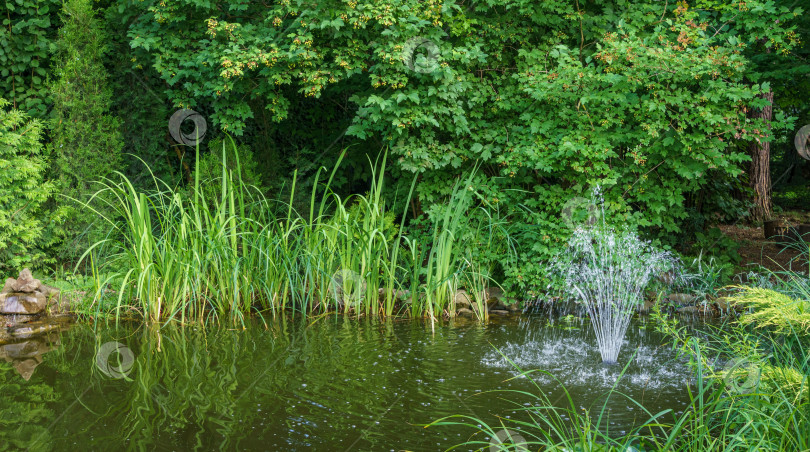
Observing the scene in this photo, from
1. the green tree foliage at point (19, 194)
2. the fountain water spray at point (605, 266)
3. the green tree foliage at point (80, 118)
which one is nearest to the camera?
the fountain water spray at point (605, 266)

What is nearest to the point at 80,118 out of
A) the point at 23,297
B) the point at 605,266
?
the point at 23,297

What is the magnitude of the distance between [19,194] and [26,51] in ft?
6.79

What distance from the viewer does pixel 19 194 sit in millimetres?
5766

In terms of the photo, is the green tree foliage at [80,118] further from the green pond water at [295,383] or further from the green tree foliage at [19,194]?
the green pond water at [295,383]

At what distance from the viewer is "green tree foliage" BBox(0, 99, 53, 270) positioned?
18.0ft

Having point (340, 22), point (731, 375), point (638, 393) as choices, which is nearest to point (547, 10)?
point (340, 22)

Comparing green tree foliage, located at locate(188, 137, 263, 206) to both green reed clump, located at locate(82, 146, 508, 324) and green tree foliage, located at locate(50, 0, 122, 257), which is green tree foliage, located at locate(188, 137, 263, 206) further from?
green reed clump, located at locate(82, 146, 508, 324)

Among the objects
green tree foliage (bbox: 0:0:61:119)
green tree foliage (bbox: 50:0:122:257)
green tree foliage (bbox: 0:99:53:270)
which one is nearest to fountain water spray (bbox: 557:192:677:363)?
green tree foliage (bbox: 50:0:122:257)

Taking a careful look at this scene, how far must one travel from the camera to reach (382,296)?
5578mm

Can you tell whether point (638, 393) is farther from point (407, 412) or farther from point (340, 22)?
point (340, 22)

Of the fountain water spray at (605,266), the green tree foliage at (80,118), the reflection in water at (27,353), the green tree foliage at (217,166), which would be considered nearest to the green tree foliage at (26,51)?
the green tree foliage at (80,118)

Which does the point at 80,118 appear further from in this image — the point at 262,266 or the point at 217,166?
the point at 262,266

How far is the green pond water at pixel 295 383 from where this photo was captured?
2842 millimetres

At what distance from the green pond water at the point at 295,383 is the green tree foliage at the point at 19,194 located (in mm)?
1418
